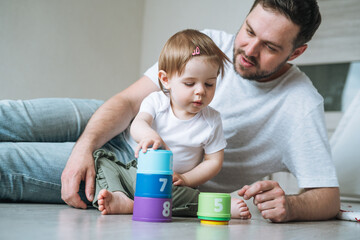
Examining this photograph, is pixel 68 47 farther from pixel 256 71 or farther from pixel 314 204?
pixel 314 204

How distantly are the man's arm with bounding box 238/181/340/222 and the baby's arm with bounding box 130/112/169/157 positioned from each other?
297mm

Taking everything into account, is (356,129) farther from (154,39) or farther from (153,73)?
(154,39)

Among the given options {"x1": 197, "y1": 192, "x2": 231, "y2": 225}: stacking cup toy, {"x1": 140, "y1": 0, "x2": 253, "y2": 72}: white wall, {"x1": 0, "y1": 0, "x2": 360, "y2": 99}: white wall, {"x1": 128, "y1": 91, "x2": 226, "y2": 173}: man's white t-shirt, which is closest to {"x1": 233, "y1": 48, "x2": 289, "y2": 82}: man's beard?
{"x1": 128, "y1": 91, "x2": 226, "y2": 173}: man's white t-shirt

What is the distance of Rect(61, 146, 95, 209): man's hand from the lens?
134 centimetres

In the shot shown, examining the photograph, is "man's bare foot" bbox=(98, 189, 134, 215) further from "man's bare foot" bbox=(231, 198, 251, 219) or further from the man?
"man's bare foot" bbox=(231, 198, 251, 219)

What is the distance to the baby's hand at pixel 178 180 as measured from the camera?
51.6 inches

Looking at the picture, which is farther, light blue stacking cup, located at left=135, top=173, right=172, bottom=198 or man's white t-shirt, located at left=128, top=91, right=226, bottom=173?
man's white t-shirt, located at left=128, top=91, right=226, bottom=173

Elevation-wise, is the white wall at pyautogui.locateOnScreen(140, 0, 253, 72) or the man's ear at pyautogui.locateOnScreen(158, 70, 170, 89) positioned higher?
the white wall at pyautogui.locateOnScreen(140, 0, 253, 72)

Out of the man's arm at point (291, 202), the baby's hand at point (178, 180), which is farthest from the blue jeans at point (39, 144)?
the man's arm at point (291, 202)

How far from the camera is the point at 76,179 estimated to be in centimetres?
134

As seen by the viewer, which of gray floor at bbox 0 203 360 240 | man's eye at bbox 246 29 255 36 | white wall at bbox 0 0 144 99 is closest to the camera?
gray floor at bbox 0 203 360 240

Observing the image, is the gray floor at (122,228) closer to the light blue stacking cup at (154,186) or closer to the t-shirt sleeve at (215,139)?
the light blue stacking cup at (154,186)

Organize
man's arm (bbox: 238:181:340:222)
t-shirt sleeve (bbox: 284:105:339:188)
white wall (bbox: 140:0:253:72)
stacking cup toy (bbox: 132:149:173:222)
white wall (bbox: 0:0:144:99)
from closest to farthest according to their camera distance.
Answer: stacking cup toy (bbox: 132:149:173:222)
man's arm (bbox: 238:181:340:222)
t-shirt sleeve (bbox: 284:105:339:188)
white wall (bbox: 0:0:144:99)
white wall (bbox: 140:0:253:72)

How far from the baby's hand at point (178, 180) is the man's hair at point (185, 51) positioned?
330 mm
